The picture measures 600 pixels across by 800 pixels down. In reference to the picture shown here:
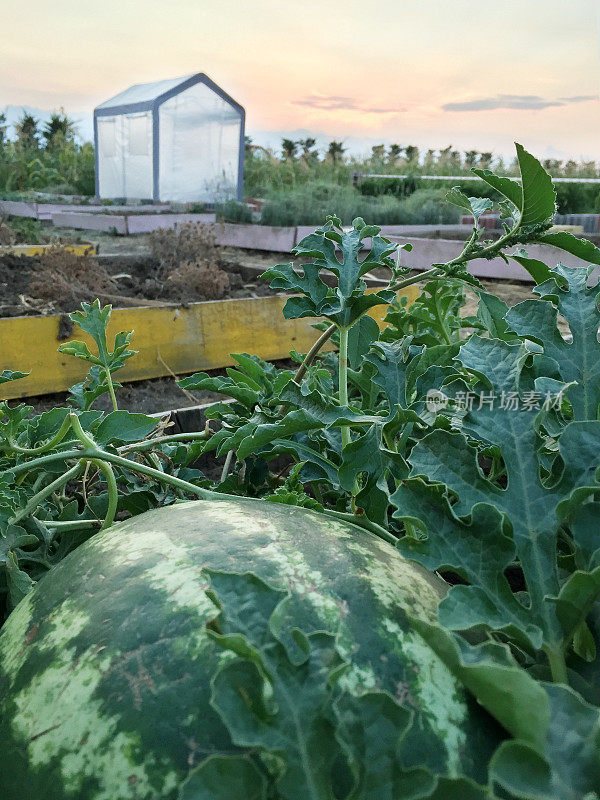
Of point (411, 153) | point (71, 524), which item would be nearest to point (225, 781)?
point (71, 524)

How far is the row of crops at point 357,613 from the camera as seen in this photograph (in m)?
0.59

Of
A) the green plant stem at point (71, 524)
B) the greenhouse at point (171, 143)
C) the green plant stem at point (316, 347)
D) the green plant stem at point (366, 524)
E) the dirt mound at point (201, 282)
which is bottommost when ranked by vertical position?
the dirt mound at point (201, 282)

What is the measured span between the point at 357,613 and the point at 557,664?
209 millimetres

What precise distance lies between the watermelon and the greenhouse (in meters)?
16.0

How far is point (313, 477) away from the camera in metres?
1.26

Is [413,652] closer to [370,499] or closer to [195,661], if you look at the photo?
[195,661]

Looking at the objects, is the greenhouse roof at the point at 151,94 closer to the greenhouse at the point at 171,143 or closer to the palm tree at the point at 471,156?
the greenhouse at the point at 171,143

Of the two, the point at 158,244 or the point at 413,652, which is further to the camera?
the point at 158,244

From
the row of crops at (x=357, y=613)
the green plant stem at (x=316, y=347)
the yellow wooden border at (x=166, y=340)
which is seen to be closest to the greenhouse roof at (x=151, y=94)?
the yellow wooden border at (x=166, y=340)

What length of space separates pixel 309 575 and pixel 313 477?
41cm

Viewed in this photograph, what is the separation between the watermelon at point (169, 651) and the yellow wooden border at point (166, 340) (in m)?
4.02

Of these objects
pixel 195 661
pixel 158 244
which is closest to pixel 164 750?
pixel 195 661

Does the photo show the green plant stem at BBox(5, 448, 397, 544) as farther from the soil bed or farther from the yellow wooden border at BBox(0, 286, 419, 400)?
the soil bed

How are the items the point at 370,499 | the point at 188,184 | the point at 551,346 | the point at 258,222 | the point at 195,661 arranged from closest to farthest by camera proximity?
1. the point at 195,661
2. the point at 551,346
3. the point at 370,499
4. the point at 258,222
5. the point at 188,184
